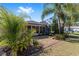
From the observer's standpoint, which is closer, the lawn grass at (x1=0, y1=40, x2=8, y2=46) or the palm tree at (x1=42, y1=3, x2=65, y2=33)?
the lawn grass at (x1=0, y1=40, x2=8, y2=46)

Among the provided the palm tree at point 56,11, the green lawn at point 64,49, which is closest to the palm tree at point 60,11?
the palm tree at point 56,11

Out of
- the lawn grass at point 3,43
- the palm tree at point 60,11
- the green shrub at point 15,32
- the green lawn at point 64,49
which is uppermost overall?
the palm tree at point 60,11

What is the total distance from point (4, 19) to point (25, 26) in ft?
1.77

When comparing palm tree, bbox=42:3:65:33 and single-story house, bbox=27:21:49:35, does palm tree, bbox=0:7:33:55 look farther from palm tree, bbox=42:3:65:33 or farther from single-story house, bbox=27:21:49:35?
palm tree, bbox=42:3:65:33

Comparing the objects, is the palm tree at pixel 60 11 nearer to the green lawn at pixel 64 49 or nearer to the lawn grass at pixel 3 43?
the green lawn at pixel 64 49

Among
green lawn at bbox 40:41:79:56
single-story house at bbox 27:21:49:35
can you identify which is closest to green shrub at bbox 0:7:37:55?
single-story house at bbox 27:21:49:35

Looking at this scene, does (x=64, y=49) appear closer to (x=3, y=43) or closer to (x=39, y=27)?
(x=39, y=27)

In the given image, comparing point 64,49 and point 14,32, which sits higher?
point 14,32

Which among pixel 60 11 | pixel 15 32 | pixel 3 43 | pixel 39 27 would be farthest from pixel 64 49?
pixel 3 43

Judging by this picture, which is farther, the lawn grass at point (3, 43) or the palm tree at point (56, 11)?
the palm tree at point (56, 11)

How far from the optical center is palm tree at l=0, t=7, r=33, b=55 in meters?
5.85

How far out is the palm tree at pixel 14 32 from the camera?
5.85 meters

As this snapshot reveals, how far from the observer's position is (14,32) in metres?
5.93

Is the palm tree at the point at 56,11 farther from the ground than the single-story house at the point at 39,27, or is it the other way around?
the palm tree at the point at 56,11
